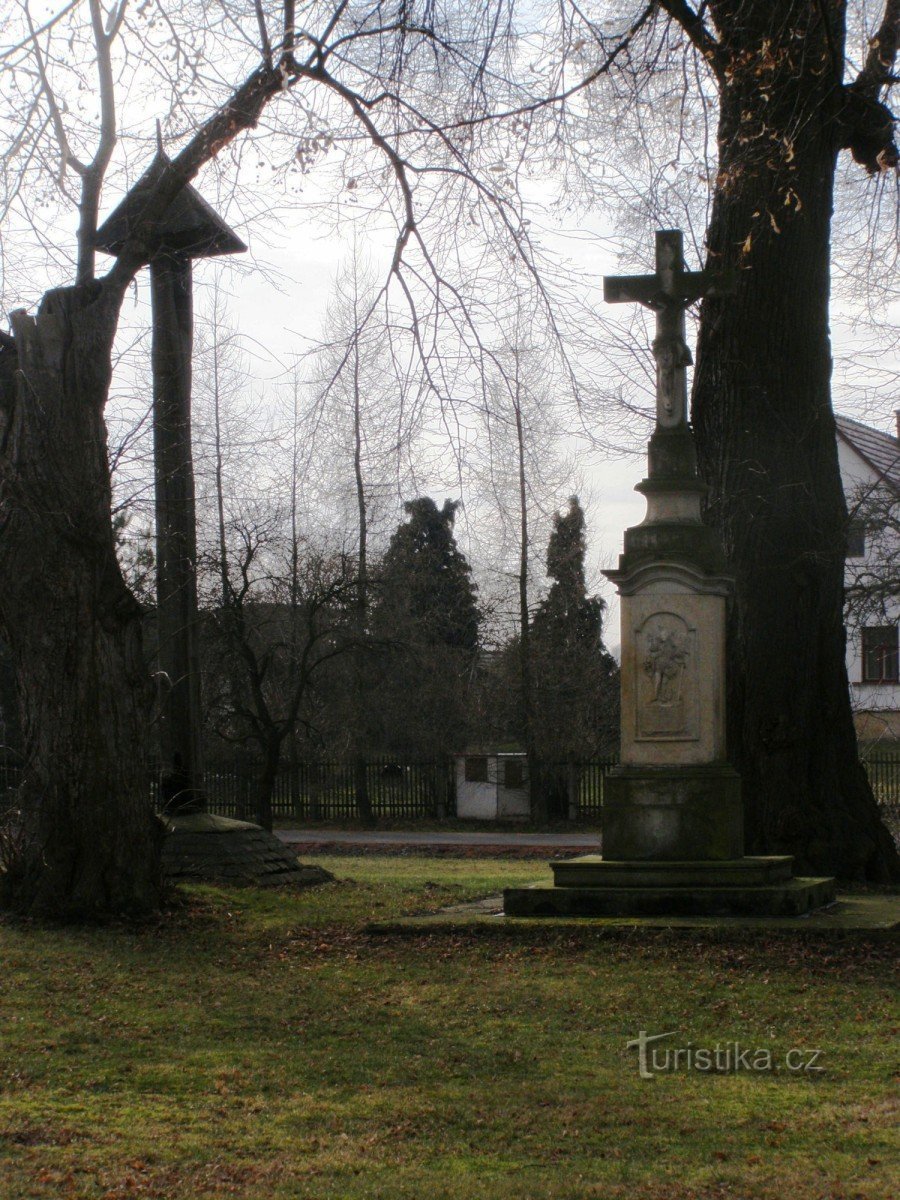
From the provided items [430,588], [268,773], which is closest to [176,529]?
[268,773]

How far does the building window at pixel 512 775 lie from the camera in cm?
3297

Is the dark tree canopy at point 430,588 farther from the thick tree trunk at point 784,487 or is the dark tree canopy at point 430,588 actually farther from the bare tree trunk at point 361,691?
the thick tree trunk at point 784,487

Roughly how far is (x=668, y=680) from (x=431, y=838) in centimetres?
1845

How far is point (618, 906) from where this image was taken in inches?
394

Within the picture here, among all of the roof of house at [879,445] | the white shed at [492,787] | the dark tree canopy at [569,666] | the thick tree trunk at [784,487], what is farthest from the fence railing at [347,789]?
the thick tree trunk at [784,487]

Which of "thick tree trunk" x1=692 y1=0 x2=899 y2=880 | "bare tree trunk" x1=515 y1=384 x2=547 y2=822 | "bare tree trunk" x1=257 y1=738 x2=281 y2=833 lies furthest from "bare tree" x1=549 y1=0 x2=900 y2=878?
"bare tree trunk" x1=515 y1=384 x2=547 y2=822

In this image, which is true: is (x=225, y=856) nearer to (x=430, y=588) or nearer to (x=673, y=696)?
(x=673, y=696)

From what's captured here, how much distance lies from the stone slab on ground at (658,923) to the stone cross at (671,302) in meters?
3.90

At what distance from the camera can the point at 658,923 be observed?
31.1 feet

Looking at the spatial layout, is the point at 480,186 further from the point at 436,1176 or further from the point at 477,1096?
the point at 436,1176

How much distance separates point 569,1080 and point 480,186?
762 cm

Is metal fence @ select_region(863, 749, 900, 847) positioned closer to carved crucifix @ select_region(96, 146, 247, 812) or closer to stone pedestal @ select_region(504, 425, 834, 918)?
stone pedestal @ select_region(504, 425, 834, 918)

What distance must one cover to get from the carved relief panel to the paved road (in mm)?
14497

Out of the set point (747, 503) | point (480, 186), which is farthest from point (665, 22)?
point (747, 503)
